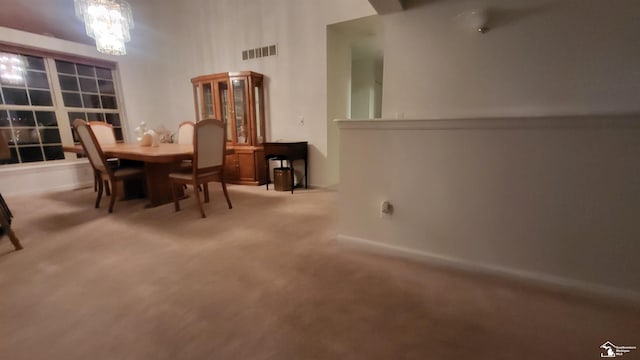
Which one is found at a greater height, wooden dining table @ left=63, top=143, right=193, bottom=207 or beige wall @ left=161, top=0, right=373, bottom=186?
beige wall @ left=161, top=0, right=373, bottom=186

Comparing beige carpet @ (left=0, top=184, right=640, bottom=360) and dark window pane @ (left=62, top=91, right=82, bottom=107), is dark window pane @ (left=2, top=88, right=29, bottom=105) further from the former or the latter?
beige carpet @ (left=0, top=184, right=640, bottom=360)

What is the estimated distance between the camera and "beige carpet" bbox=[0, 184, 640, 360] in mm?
1149

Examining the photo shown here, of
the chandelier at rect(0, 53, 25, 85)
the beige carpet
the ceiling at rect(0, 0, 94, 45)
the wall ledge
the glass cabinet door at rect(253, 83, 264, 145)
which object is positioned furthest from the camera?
the glass cabinet door at rect(253, 83, 264, 145)

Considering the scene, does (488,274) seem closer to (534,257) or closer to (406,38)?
(534,257)

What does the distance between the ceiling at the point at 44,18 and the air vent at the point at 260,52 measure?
2554mm

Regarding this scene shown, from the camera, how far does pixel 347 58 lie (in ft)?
13.8

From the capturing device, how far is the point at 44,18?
384 centimetres

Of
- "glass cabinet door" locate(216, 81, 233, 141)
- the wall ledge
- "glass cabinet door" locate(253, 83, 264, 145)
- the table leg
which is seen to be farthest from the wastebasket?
the wall ledge

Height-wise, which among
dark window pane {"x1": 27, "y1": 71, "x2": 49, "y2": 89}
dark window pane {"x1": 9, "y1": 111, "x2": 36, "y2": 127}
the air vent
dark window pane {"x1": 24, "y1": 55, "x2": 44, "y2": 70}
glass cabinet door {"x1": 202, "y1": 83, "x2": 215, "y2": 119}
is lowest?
dark window pane {"x1": 9, "y1": 111, "x2": 36, "y2": 127}

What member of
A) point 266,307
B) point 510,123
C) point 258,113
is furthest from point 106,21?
point 510,123

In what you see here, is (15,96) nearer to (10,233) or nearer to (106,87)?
(106,87)

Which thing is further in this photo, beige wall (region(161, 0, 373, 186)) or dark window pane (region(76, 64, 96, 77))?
dark window pane (region(76, 64, 96, 77))

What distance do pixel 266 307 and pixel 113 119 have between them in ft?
17.5

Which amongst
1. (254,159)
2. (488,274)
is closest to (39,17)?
(254,159)
